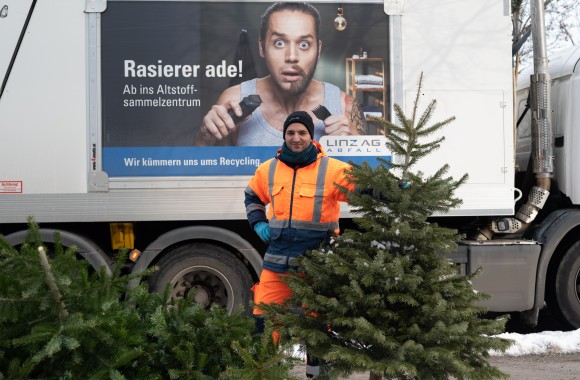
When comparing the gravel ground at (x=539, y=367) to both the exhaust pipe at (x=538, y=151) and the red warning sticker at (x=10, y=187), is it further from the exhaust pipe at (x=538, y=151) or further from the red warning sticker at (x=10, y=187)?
the red warning sticker at (x=10, y=187)

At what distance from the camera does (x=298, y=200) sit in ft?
13.5

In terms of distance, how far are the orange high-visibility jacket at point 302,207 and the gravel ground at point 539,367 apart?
1300 millimetres

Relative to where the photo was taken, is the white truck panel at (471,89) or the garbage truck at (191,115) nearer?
the garbage truck at (191,115)

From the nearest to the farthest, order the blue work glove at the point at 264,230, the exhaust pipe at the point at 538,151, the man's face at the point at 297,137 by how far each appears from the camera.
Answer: the man's face at the point at 297,137 < the blue work glove at the point at 264,230 < the exhaust pipe at the point at 538,151

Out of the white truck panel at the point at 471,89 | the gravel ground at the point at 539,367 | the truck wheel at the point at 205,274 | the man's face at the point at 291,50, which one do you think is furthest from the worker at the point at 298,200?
the white truck panel at the point at 471,89

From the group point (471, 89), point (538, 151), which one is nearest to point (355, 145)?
point (471, 89)

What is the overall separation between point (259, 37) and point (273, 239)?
236 centimetres

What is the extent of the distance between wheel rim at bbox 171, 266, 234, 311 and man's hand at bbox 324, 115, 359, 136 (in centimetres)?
155

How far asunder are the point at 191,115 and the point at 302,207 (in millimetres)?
2174

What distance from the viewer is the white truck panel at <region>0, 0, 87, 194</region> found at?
5855 mm

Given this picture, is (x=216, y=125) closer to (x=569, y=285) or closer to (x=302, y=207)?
(x=302, y=207)

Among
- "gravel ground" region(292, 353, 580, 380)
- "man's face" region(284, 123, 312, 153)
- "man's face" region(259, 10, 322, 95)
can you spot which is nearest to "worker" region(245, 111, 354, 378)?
"man's face" region(284, 123, 312, 153)

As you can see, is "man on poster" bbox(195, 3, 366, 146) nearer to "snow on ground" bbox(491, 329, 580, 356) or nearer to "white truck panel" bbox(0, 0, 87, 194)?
"white truck panel" bbox(0, 0, 87, 194)

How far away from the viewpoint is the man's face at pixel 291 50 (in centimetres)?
597
